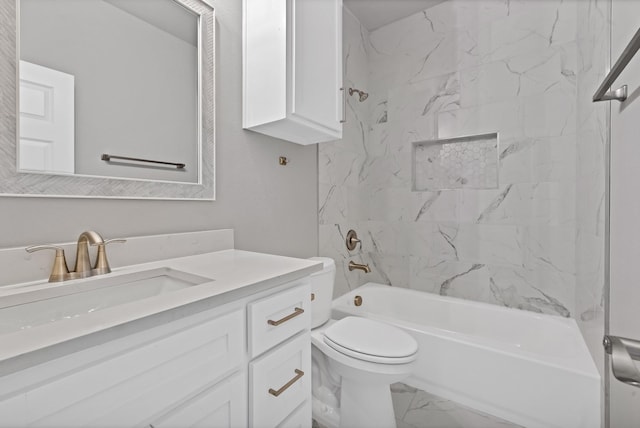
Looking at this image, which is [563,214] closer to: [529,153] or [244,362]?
[529,153]

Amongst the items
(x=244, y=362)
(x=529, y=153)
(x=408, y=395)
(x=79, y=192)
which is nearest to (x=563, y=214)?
(x=529, y=153)

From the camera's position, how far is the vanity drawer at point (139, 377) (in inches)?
18.5

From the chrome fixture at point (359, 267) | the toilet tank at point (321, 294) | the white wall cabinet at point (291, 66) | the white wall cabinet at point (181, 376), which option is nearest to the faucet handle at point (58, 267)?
the white wall cabinet at point (181, 376)

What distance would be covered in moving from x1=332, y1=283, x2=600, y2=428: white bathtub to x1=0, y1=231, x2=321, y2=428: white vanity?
0.82 meters

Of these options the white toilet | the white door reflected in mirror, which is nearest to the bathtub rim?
the white toilet

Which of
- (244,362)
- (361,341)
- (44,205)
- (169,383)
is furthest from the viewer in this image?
(361,341)

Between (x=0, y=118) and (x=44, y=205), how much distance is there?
25cm

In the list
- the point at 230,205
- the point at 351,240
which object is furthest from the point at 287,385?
the point at 351,240

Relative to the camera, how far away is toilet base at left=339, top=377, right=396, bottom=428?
1.36 m

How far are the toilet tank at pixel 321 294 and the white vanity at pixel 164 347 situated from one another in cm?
57

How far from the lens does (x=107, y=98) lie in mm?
1027

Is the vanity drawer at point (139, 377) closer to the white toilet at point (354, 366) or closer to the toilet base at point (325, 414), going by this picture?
the white toilet at point (354, 366)

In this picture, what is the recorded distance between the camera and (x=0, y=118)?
80 cm

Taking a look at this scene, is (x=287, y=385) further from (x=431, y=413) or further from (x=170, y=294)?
(x=431, y=413)
